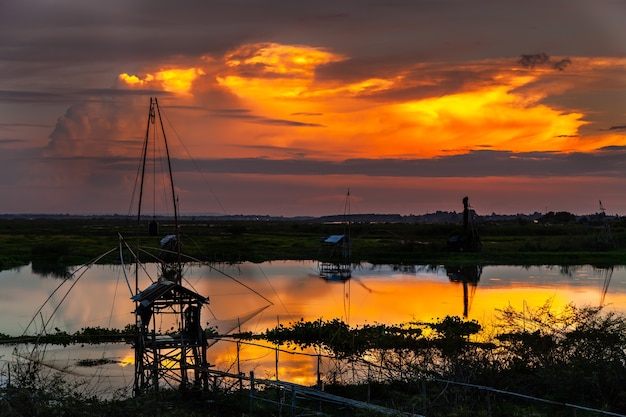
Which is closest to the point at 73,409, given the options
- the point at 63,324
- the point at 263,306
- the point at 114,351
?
the point at 114,351

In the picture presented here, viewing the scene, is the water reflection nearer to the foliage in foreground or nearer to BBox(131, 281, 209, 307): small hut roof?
the foliage in foreground

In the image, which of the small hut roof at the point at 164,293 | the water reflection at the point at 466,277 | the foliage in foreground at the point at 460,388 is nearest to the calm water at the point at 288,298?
the water reflection at the point at 466,277

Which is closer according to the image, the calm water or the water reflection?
the calm water

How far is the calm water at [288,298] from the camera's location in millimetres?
23969

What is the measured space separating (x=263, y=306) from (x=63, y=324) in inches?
415

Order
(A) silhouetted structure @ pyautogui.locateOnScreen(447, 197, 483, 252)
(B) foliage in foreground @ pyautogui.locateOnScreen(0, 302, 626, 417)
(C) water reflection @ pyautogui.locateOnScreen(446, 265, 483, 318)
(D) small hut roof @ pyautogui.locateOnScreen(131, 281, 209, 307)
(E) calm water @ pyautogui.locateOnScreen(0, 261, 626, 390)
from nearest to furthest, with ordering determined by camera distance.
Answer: (B) foliage in foreground @ pyautogui.locateOnScreen(0, 302, 626, 417)
(D) small hut roof @ pyautogui.locateOnScreen(131, 281, 209, 307)
(E) calm water @ pyautogui.locateOnScreen(0, 261, 626, 390)
(C) water reflection @ pyautogui.locateOnScreen(446, 265, 483, 318)
(A) silhouetted structure @ pyautogui.locateOnScreen(447, 197, 483, 252)

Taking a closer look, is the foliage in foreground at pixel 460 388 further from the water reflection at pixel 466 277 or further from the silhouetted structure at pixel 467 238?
the silhouetted structure at pixel 467 238

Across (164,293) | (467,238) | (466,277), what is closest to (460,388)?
(164,293)

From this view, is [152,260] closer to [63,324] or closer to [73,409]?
[63,324]

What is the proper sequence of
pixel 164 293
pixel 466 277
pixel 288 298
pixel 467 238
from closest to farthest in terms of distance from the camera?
pixel 164 293 < pixel 288 298 < pixel 466 277 < pixel 467 238

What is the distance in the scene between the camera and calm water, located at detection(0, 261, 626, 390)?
23969mm

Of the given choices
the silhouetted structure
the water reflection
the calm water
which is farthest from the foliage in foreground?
the silhouetted structure

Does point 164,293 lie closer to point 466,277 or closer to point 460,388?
point 460,388

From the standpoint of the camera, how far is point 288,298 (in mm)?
37750
